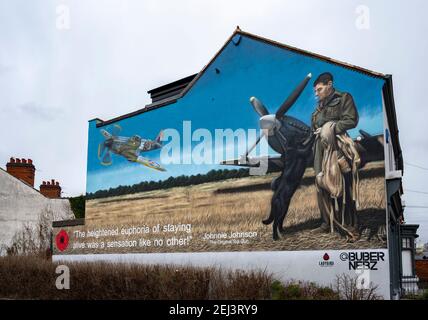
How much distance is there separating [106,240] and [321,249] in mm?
10415

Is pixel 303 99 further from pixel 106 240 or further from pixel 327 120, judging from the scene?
pixel 106 240

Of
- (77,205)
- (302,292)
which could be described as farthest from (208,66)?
(77,205)

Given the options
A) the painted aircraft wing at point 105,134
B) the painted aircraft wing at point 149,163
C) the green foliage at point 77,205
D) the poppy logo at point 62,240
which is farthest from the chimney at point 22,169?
the painted aircraft wing at point 149,163

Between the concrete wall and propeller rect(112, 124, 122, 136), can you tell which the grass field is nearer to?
propeller rect(112, 124, 122, 136)

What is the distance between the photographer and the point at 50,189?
34938mm

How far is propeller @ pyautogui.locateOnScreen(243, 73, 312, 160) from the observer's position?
1697 cm

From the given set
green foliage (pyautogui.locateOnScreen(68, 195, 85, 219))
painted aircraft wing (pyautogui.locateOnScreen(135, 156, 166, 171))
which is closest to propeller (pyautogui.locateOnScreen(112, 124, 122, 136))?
painted aircraft wing (pyautogui.locateOnScreen(135, 156, 166, 171))

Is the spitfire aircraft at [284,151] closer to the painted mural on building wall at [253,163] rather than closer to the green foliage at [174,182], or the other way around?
the painted mural on building wall at [253,163]

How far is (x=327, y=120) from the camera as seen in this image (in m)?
16.1

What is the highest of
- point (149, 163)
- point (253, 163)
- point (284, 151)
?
point (149, 163)

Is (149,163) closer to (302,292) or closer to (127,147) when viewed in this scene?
(127,147)

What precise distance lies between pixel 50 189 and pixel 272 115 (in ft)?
72.1

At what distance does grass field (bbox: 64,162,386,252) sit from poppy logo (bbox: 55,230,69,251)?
9.73 ft
